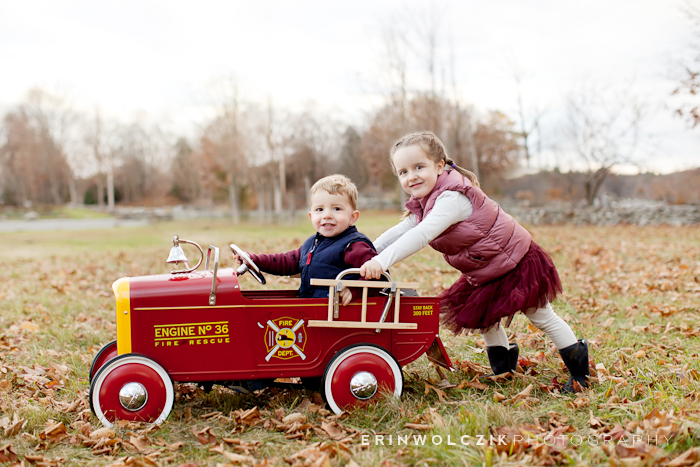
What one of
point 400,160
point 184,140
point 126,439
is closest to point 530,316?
point 400,160

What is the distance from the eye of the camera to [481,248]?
304 centimetres

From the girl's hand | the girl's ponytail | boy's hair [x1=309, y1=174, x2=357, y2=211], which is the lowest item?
the girl's hand

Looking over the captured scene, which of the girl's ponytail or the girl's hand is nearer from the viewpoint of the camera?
the girl's hand

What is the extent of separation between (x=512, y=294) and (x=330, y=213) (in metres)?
1.17

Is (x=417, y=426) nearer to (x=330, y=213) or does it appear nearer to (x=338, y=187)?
(x=330, y=213)

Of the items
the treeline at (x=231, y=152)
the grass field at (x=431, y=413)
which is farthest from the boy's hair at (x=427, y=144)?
the treeline at (x=231, y=152)

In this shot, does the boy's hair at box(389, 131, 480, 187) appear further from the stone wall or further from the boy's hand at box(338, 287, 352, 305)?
the stone wall

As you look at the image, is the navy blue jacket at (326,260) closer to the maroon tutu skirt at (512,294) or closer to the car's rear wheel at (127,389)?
the maroon tutu skirt at (512,294)

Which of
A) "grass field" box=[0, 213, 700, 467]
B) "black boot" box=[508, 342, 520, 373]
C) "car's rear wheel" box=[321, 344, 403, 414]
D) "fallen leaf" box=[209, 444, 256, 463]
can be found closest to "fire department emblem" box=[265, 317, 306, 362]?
"car's rear wheel" box=[321, 344, 403, 414]

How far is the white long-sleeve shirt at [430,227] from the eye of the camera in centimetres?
280

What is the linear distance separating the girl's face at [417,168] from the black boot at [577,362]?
127 cm

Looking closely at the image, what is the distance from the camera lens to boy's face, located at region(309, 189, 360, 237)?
306cm

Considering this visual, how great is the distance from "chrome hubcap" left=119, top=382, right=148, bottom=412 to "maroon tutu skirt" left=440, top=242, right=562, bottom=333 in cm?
185

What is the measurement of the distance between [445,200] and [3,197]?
52269 millimetres
